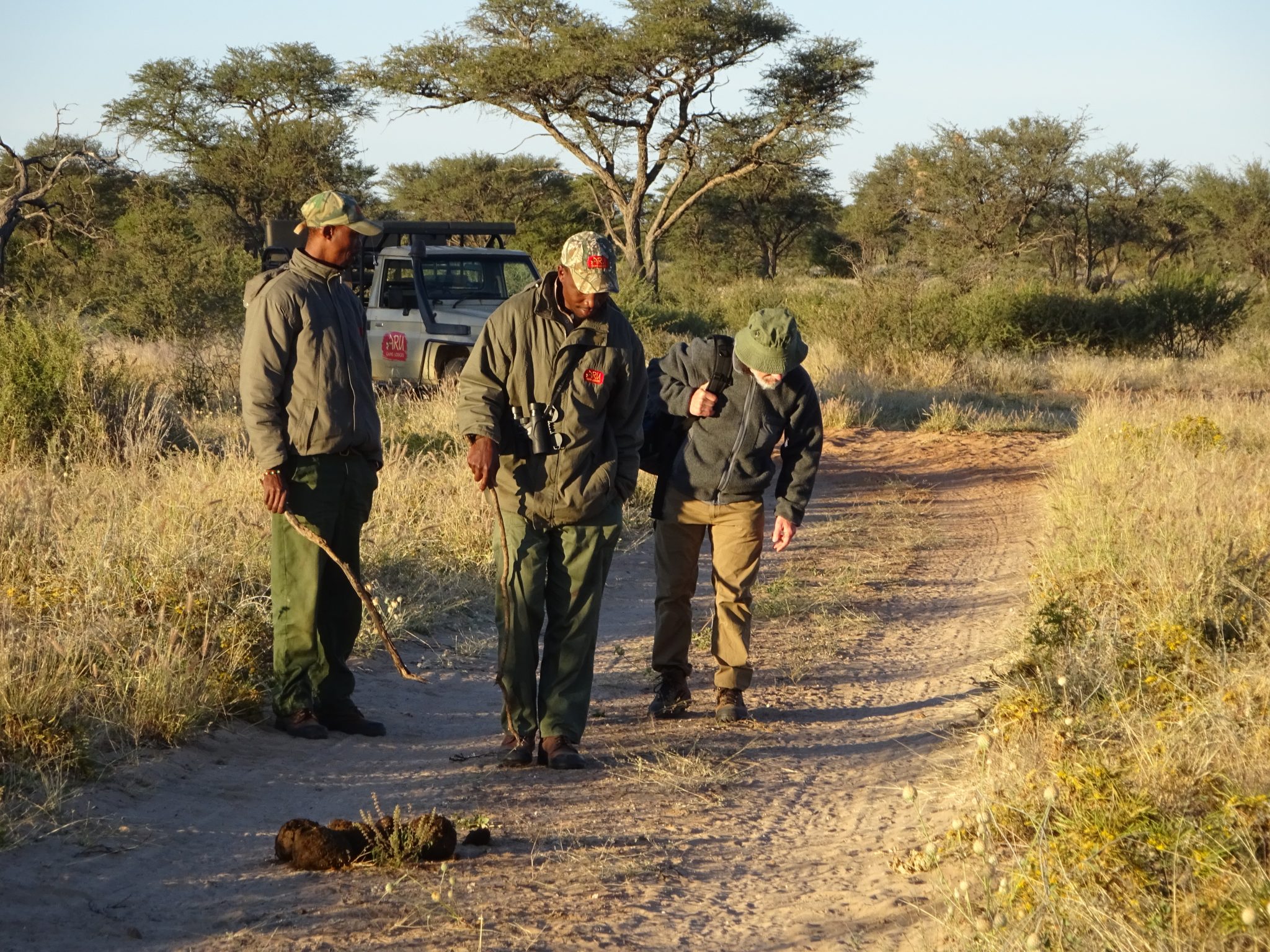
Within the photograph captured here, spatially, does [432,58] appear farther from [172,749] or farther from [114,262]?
→ [172,749]

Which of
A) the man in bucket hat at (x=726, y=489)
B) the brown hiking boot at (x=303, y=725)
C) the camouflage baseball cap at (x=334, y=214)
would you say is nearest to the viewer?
the camouflage baseball cap at (x=334, y=214)

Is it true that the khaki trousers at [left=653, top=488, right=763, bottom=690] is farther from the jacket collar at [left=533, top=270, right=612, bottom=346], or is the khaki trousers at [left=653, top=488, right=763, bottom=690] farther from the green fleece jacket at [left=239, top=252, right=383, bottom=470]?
the green fleece jacket at [left=239, top=252, right=383, bottom=470]

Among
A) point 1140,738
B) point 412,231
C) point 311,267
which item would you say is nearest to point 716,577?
point 1140,738

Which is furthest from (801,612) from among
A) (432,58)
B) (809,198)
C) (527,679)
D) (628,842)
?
(809,198)

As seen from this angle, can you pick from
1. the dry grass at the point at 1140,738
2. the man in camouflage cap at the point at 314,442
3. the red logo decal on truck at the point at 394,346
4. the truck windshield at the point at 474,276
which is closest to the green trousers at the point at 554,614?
the man in camouflage cap at the point at 314,442

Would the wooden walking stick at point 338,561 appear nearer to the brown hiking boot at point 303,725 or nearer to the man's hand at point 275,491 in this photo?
the man's hand at point 275,491

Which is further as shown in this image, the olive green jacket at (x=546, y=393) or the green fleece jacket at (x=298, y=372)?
the green fleece jacket at (x=298, y=372)

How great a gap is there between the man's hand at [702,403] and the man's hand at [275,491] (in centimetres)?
148

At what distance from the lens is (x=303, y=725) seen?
4676 millimetres

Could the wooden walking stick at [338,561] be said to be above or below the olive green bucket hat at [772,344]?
below

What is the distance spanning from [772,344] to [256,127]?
92.5ft

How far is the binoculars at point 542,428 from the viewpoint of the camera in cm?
423

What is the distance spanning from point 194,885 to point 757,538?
96.3 inches

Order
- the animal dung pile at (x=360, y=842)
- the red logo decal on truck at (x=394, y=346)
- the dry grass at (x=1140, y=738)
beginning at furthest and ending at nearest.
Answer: the red logo decal on truck at (x=394, y=346), the animal dung pile at (x=360, y=842), the dry grass at (x=1140, y=738)
